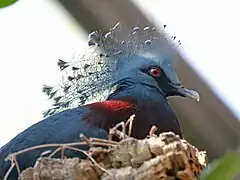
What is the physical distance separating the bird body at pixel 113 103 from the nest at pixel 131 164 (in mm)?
260

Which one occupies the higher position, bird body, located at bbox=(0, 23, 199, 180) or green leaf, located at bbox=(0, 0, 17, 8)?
green leaf, located at bbox=(0, 0, 17, 8)

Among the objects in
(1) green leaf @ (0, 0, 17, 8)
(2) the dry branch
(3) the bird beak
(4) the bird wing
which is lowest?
(3) the bird beak

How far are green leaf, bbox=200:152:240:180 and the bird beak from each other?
1.01m

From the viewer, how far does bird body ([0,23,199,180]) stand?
3.90 ft

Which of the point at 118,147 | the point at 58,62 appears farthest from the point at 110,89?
the point at 118,147

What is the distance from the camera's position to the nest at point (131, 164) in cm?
81

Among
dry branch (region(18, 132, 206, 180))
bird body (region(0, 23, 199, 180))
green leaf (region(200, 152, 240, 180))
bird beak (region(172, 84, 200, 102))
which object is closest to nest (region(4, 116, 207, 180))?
dry branch (region(18, 132, 206, 180))

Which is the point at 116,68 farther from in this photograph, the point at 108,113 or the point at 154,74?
the point at 108,113

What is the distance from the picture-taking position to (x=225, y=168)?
38 cm

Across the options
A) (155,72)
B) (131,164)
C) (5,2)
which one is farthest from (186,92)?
(5,2)

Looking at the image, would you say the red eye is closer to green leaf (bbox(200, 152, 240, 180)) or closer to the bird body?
the bird body

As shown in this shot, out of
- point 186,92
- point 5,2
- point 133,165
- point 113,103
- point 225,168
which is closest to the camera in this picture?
point 225,168

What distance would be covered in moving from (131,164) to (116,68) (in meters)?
0.65

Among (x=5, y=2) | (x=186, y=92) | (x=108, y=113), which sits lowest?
(x=186, y=92)
